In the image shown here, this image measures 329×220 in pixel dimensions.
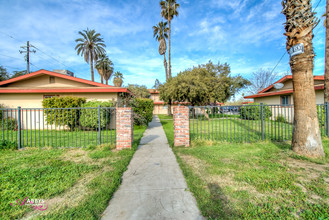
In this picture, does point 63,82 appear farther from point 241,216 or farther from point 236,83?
point 236,83

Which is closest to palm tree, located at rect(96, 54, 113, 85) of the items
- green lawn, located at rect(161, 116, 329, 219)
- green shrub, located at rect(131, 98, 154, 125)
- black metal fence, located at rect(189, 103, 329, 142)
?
green shrub, located at rect(131, 98, 154, 125)

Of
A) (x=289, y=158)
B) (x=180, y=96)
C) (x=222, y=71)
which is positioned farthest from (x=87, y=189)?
(x=222, y=71)

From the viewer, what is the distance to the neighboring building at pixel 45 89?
33.5 ft

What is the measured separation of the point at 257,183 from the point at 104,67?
3303cm

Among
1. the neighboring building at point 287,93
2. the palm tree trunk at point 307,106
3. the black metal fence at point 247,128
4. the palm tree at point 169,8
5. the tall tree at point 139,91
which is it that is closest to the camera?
the palm tree trunk at point 307,106

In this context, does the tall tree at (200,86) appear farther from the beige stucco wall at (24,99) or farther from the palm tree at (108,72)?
A: the palm tree at (108,72)

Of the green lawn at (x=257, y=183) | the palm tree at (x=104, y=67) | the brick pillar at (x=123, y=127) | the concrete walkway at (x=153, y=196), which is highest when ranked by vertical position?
the palm tree at (x=104, y=67)

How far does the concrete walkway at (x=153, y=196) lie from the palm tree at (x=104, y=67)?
30.9m

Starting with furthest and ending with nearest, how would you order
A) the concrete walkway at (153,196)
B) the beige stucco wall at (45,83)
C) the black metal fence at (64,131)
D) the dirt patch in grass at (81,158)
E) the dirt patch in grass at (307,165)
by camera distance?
the beige stucco wall at (45,83) → the black metal fence at (64,131) → the dirt patch in grass at (81,158) → the dirt patch in grass at (307,165) → the concrete walkway at (153,196)

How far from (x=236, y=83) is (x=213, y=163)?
805 inches

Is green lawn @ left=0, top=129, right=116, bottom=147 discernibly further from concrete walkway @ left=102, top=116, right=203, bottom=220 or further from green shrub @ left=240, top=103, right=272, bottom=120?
green shrub @ left=240, top=103, right=272, bottom=120

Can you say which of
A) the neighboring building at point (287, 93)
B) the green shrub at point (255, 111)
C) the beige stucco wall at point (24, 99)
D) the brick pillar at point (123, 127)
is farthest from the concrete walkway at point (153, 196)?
the neighboring building at point (287, 93)

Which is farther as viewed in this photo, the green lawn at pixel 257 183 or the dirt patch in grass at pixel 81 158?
the dirt patch in grass at pixel 81 158

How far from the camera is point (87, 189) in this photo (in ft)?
8.99
